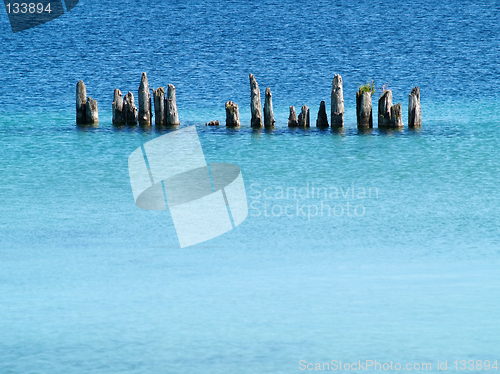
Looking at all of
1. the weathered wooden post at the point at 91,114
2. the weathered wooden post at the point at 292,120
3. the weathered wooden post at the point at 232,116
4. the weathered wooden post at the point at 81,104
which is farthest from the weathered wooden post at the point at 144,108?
the weathered wooden post at the point at 292,120

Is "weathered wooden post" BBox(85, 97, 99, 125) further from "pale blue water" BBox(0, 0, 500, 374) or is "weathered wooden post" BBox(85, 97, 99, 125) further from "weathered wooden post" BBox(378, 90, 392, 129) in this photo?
"weathered wooden post" BBox(378, 90, 392, 129)

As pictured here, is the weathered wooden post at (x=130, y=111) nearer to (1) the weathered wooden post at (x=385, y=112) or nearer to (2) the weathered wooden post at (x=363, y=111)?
(2) the weathered wooden post at (x=363, y=111)

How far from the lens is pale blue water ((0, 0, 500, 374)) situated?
11172 mm

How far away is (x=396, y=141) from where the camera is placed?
31469 mm

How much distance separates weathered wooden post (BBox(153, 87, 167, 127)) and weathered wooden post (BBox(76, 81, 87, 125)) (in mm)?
3133

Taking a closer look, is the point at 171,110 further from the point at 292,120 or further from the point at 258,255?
the point at 258,255

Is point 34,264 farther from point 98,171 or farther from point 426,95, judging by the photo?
point 426,95

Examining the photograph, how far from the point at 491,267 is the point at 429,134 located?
19.2 meters

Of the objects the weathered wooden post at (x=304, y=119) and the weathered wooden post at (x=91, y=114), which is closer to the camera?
the weathered wooden post at (x=304, y=119)

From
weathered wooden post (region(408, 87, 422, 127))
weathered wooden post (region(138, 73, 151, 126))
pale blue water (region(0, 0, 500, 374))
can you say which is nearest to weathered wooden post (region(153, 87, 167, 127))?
weathered wooden post (region(138, 73, 151, 126))

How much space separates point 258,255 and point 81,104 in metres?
23.0

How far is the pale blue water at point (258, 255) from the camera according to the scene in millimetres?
11172

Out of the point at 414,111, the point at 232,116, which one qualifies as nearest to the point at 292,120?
the point at 232,116

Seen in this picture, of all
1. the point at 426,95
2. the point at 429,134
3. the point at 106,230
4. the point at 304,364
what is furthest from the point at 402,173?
the point at 426,95
